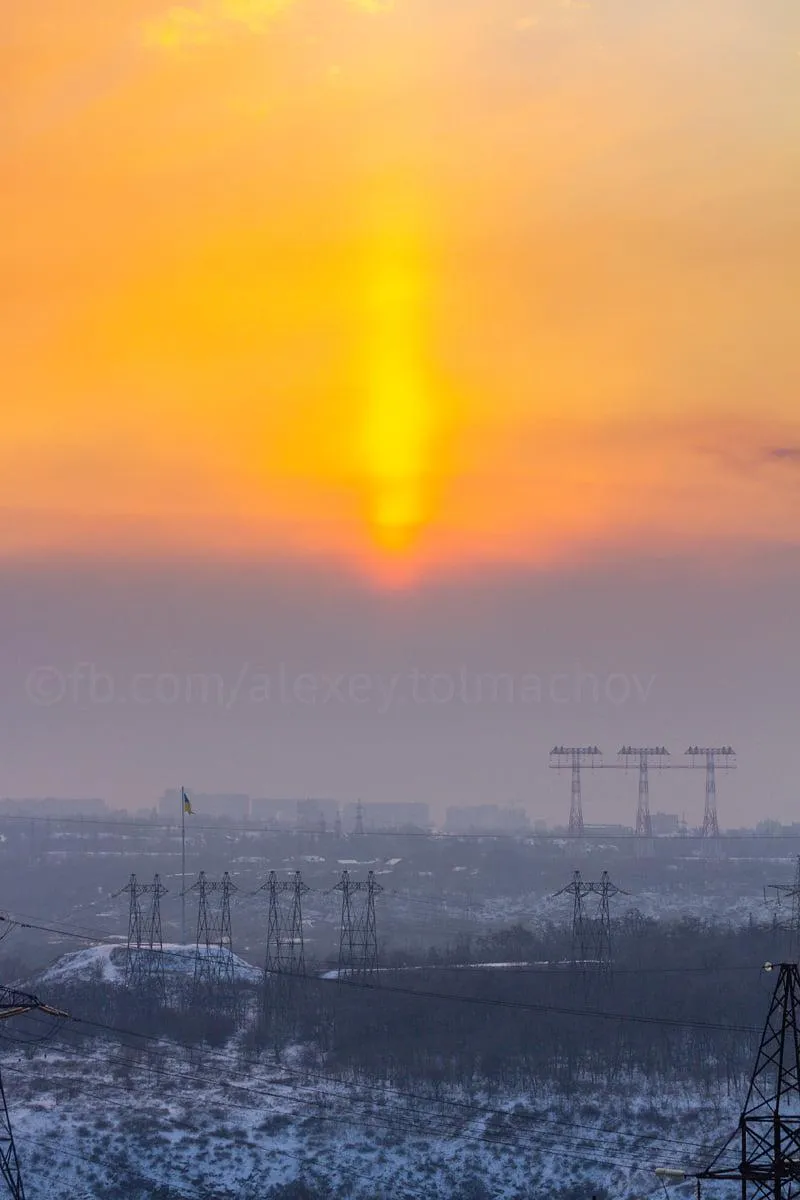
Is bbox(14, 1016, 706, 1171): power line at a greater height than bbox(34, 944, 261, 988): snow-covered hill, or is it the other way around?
bbox(34, 944, 261, 988): snow-covered hill

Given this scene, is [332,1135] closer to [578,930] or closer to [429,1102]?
[429,1102]

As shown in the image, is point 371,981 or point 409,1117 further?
point 371,981

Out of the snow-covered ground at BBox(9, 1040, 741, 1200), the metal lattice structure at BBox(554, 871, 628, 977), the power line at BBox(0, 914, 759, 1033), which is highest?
the metal lattice structure at BBox(554, 871, 628, 977)

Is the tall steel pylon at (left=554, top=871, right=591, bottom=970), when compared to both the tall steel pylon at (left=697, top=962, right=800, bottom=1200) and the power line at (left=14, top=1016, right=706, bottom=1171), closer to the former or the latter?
the tall steel pylon at (left=697, top=962, right=800, bottom=1200)

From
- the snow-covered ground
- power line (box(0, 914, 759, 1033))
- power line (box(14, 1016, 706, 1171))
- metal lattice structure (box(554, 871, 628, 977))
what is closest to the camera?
the snow-covered ground

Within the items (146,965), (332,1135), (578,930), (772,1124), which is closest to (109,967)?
(146,965)

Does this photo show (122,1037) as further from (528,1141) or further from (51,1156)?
(528,1141)

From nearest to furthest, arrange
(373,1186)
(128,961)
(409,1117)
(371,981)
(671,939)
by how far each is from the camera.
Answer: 1. (373,1186)
2. (409,1117)
3. (371,981)
4. (128,961)
5. (671,939)

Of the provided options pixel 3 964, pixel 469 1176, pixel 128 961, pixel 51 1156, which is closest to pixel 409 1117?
pixel 469 1176

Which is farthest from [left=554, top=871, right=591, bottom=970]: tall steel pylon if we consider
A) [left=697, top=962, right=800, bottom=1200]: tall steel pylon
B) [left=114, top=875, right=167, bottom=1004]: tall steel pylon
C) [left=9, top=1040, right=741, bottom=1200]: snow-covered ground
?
[left=114, top=875, right=167, bottom=1004]: tall steel pylon
